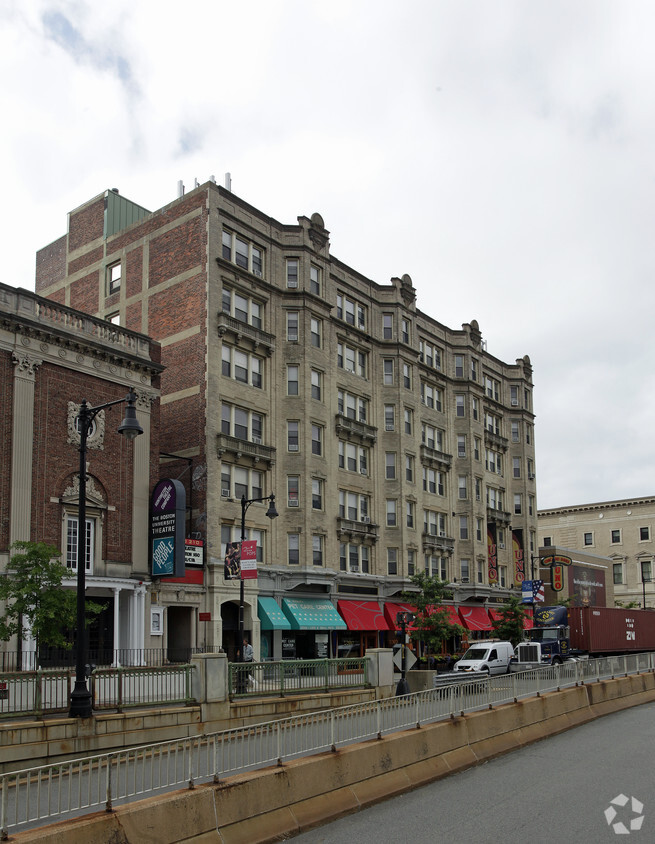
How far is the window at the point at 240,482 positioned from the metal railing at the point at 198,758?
80.3 ft

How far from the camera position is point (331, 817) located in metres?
12.3

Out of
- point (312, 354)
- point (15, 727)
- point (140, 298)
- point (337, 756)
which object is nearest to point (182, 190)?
point (140, 298)

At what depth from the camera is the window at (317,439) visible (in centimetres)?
4675

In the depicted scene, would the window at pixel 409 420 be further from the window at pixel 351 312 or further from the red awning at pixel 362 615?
the red awning at pixel 362 615

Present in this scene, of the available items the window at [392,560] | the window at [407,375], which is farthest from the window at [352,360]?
the window at [392,560]

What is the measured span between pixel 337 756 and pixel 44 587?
14851mm

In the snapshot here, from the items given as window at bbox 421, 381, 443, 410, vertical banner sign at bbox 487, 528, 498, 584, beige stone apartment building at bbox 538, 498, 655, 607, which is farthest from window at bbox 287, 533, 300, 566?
beige stone apartment building at bbox 538, 498, 655, 607

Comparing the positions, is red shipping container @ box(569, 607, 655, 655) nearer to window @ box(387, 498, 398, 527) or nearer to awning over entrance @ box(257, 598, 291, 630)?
window @ box(387, 498, 398, 527)

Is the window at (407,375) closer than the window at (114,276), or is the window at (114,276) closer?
the window at (114,276)

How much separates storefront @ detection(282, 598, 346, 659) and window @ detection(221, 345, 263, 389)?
11151 millimetres

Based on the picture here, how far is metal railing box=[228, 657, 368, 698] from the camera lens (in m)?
23.9

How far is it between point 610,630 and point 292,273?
25.9m

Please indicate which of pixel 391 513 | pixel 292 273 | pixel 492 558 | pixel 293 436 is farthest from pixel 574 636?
Result: pixel 292 273

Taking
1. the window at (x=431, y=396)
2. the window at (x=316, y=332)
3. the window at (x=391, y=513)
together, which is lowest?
the window at (x=391, y=513)
